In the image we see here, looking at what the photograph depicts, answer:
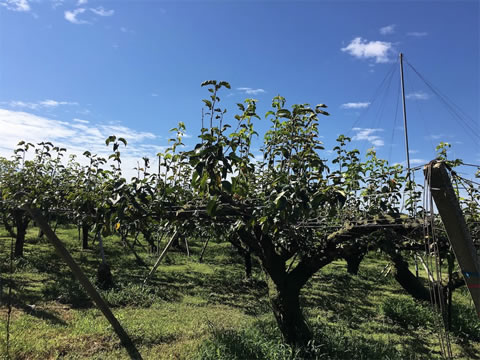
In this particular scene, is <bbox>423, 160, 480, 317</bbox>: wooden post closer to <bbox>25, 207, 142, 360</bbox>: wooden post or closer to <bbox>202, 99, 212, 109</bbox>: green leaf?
<bbox>202, 99, 212, 109</bbox>: green leaf

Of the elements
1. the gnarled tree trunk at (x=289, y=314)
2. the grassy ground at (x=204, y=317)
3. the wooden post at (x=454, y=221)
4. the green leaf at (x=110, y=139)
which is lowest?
the grassy ground at (x=204, y=317)

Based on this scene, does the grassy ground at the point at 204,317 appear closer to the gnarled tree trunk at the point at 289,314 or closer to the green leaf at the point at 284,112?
the gnarled tree trunk at the point at 289,314

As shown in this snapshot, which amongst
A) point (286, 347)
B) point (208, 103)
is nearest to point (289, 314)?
point (286, 347)

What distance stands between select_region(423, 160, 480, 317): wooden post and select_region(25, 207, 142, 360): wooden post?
4334mm

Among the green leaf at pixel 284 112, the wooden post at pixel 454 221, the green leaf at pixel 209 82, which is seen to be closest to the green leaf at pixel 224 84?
the green leaf at pixel 209 82

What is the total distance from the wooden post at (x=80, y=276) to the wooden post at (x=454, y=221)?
433 cm

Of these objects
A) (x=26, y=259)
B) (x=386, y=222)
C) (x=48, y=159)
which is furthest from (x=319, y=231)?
(x=26, y=259)

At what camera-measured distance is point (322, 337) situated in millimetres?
5977

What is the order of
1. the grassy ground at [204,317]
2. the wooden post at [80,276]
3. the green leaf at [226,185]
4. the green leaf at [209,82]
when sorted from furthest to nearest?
the grassy ground at [204,317] → the wooden post at [80,276] → the green leaf at [209,82] → the green leaf at [226,185]

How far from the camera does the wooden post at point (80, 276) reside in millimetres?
4230

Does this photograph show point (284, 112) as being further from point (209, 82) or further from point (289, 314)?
point (289, 314)

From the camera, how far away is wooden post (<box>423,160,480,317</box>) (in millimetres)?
2154

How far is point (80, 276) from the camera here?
458 cm

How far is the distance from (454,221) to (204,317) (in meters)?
6.41
